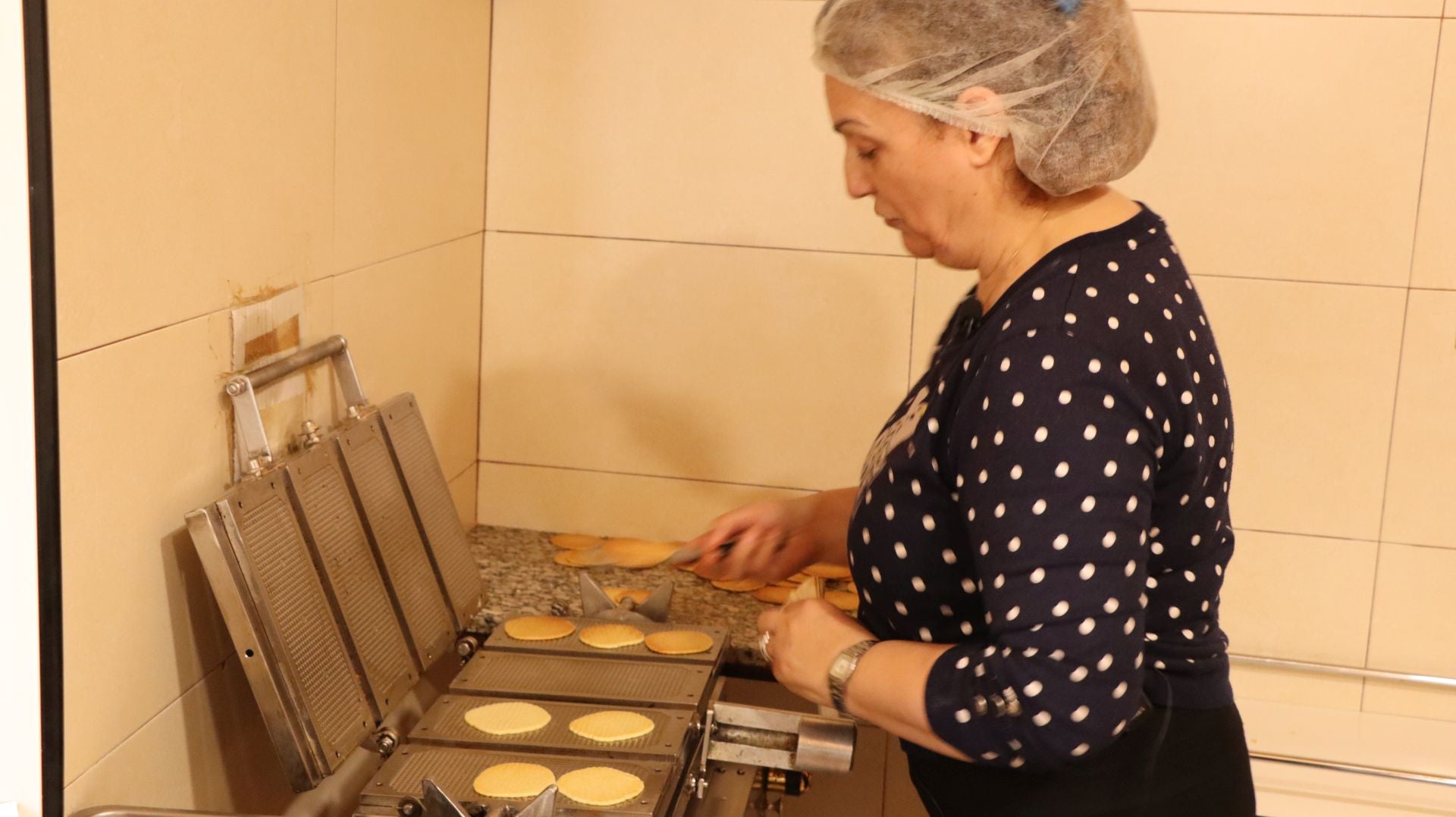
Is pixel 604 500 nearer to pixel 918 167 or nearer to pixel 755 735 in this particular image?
pixel 755 735

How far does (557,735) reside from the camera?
112 centimetres

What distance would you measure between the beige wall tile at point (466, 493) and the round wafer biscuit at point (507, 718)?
2.07 ft

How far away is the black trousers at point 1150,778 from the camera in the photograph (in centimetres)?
95

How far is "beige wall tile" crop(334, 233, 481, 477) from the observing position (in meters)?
1.36

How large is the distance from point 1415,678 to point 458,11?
154 cm

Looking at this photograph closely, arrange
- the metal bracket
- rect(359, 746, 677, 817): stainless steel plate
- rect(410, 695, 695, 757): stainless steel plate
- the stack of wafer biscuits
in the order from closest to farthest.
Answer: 1. rect(359, 746, 677, 817): stainless steel plate
2. rect(410, 695, 695, 757): stainless steel plate
3. the metal bracket
4. the stack of wafer biscuits

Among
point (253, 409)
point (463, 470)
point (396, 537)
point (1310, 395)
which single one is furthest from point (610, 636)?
point (1310, 395)

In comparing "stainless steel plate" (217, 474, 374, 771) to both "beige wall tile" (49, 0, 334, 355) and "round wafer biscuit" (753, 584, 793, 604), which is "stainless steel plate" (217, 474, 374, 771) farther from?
"round wafer biscuit" (753, 584, 793, 604)

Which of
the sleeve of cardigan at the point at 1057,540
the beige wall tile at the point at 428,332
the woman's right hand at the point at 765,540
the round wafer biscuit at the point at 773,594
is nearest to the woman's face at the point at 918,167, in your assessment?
the sleeve of cardigan at the point at 1057,540

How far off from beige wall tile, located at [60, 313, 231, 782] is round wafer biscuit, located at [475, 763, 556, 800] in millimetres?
256

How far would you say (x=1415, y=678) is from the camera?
5.71 feet

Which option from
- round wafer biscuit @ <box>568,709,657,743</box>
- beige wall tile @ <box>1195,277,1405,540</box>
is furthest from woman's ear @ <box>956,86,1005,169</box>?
beige wall tile @ <box>1195,277,1405,540</box>

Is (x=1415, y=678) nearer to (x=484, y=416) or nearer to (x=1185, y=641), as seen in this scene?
(x=1185, y=641)

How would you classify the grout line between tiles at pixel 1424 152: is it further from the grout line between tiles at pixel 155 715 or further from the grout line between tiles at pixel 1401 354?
the grout line between tiles at pixel 155 715
